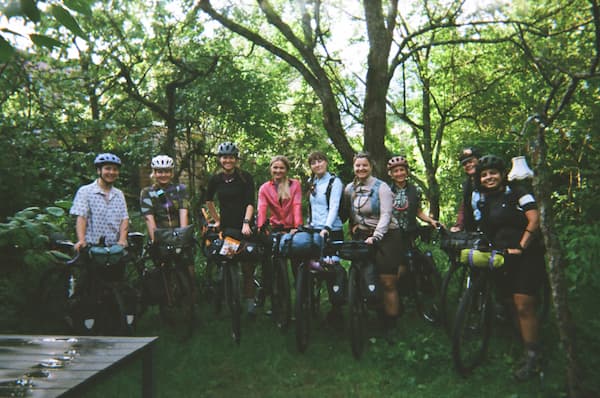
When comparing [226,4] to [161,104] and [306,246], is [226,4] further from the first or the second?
[306,246]

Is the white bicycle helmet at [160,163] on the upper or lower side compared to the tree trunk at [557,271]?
upper

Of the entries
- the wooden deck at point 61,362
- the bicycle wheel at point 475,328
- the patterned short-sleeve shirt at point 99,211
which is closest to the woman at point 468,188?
the bicycle wheel at point 475,328

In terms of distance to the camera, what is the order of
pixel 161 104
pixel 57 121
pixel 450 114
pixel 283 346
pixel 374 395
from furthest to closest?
pixel 450 114, pixel 161 104, pixel 57 121, pixel 283 346, pixel 374 395

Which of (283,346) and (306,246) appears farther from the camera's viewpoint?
(283,346)

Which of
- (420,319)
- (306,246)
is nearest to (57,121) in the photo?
(306,246)

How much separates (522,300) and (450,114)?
14447 mm

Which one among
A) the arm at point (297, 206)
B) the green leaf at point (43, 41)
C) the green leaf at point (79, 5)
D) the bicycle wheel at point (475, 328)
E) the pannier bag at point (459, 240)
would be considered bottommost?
the bicycle wheel at point (475, 328)

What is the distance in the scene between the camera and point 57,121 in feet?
27.4

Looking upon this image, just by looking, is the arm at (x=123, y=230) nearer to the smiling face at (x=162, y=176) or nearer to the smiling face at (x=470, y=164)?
the smiling face at (x=162, y=176)

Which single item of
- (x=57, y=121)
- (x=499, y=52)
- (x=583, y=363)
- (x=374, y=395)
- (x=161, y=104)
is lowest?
(x=374, y=395)

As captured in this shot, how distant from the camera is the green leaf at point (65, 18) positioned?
75.3 inches

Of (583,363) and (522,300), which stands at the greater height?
(522,300)

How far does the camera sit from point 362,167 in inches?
235

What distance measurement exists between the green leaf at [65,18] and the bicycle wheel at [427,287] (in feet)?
18.6
